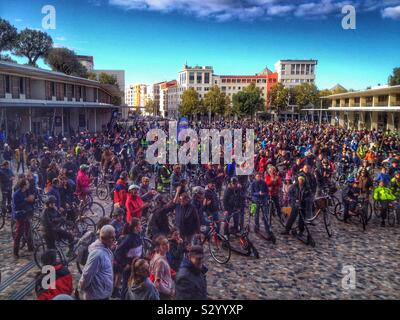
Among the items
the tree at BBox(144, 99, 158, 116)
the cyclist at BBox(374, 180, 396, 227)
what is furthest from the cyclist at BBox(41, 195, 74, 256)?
the tree at BBox(144, 99, 158, 116)

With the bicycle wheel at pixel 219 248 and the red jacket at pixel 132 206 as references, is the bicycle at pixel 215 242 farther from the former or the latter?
the red jacket at pixel 132 206

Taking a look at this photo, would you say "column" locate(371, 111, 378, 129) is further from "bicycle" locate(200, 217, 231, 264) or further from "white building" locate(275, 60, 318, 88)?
"bicycle" locate(200, 217, 231, 264)

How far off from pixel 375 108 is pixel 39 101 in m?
25.2

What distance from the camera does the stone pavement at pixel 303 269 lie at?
19.7ft

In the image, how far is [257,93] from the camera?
5656cm

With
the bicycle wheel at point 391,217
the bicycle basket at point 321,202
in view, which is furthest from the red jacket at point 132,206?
the bicycle wheel at point 391,217

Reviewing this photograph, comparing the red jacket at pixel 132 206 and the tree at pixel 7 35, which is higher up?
the tree at pixel 7 35

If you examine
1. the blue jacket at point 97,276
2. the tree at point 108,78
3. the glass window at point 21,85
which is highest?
the tree at point 108,78

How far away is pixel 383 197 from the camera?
987cm

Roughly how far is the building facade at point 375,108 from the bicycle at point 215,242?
23869 millimetres

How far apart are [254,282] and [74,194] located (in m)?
5.45

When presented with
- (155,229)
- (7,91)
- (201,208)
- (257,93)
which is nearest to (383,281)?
(201,208)

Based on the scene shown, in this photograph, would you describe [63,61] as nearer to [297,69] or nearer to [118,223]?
[297,69]

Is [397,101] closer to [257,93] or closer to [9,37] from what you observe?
[257,93]
